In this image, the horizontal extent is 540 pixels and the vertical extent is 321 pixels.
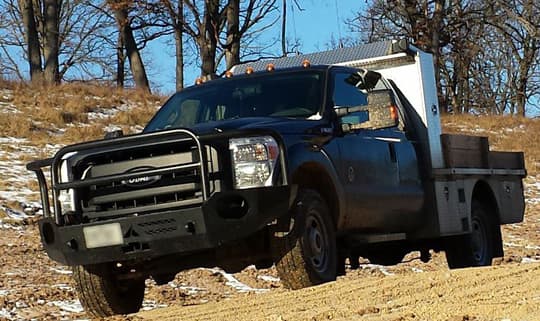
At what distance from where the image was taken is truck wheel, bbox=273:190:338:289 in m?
7.32

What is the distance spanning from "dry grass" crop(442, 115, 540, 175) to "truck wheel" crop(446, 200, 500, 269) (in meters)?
14.6

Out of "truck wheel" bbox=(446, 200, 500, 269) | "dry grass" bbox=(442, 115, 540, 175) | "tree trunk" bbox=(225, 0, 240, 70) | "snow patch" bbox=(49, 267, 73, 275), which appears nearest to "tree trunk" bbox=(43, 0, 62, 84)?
"tree trunk" bbox=(225, 0, 240, 70)

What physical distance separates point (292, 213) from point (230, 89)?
201cm

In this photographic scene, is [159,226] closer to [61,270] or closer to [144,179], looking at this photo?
[144,179]

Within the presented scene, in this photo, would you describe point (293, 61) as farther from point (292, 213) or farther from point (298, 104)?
point (292, 213)

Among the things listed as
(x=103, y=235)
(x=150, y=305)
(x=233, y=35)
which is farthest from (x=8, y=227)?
(x=233, y=35)

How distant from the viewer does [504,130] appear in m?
30.6

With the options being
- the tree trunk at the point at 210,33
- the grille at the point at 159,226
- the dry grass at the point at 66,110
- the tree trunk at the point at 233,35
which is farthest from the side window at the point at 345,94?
the tree trunk at the point at 210,33

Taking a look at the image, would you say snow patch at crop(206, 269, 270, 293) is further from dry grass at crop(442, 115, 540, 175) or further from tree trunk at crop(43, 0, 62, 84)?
tree trunk at crop(43, 0, 62, 84)

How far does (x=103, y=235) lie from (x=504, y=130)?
2455 centimetres

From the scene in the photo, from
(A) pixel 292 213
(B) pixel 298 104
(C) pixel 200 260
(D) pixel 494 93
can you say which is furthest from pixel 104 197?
(D) pixel 494 93

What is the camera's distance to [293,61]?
11.2 m

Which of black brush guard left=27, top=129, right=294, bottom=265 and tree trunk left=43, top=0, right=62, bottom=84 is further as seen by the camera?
tree trunk left=43, top=0, right=62, bottom=84

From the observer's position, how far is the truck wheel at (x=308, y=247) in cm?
732
